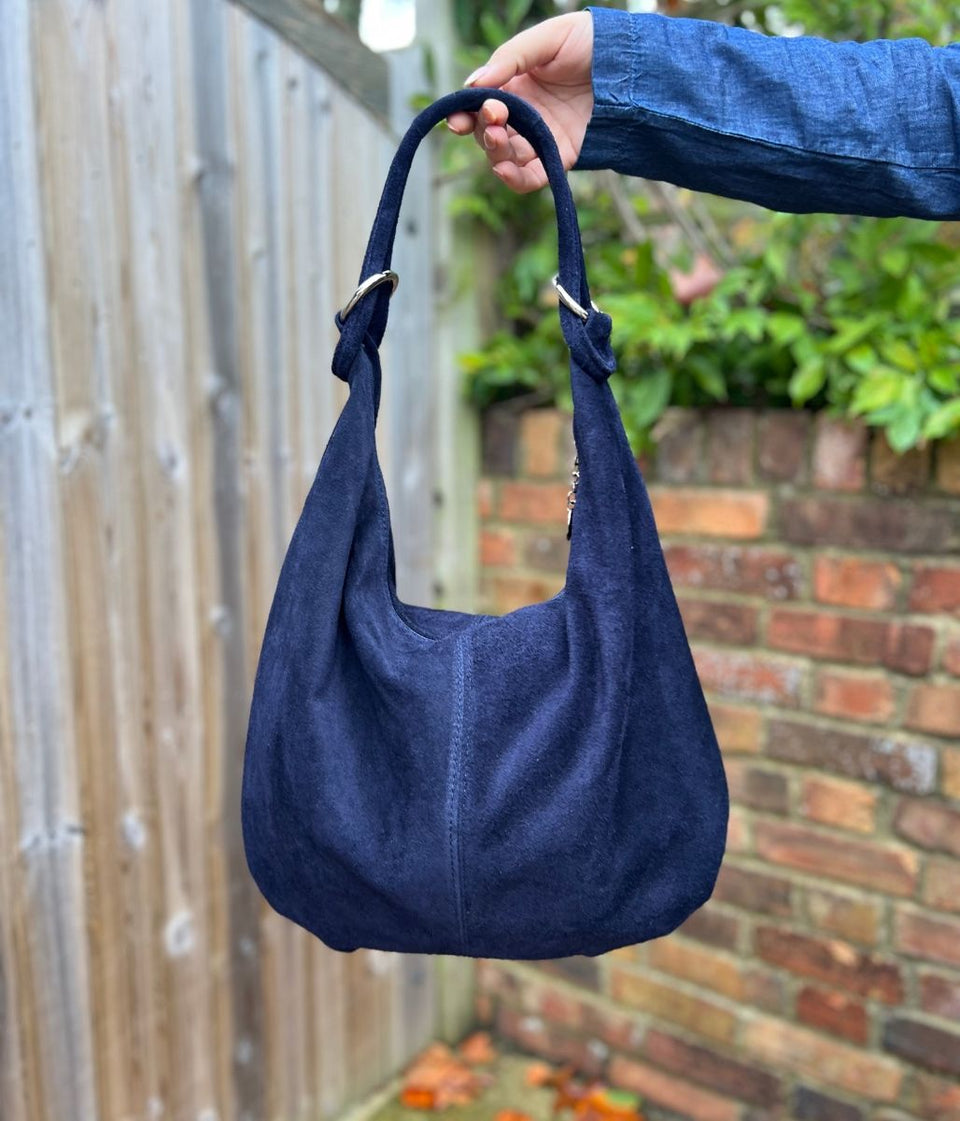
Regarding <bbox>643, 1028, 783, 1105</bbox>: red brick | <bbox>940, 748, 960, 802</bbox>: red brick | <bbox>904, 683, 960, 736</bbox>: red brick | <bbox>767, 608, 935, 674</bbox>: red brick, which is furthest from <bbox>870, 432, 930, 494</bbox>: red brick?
<bbox>643, 1028, 783, 1105</bbox>: red brick

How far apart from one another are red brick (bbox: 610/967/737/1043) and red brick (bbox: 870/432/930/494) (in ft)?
3.39

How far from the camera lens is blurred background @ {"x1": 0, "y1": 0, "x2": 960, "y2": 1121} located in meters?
1.40

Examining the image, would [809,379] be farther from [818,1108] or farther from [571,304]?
[818,1108]

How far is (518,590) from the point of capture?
2.18m

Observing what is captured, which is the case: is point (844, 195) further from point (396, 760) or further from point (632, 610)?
point (396, 760)

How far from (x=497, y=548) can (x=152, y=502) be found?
2.84 feet

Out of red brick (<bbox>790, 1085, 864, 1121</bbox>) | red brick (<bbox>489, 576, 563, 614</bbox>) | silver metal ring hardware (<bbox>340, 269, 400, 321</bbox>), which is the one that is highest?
silver metal ring hardware (<bbox>340, 269, 400, 321</bbox>)

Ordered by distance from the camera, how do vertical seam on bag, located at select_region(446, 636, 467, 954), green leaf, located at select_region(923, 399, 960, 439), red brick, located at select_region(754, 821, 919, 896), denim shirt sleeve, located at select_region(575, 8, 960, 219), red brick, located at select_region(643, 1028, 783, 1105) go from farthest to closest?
1. red brick, located at select_region(643, 1028, 783, 1105)
2. red brick, located at select_region(754, 821, 919, 896)
3. green leaf, located at select_region(923, 399, 960, 439)
4. denim shirt sleeve, located at select_region(575, 8, 960, 219)
5. vertical seam on bag, located at select_region(446, 636, 467, 954)

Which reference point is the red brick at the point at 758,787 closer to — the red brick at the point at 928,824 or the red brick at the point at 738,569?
the red brick at the point at 928,824

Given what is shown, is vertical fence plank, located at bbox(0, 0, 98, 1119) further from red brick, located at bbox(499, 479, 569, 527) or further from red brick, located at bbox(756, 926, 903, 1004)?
red brick, located at bbox(756, 926, 903, 1004)

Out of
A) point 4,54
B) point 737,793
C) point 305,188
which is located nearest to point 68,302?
point 4,54

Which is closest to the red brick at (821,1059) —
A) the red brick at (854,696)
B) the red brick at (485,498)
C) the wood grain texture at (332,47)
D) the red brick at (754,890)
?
the red brick at (754,890)

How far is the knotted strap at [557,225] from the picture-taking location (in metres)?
0.78

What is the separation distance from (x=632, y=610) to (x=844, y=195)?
0.42 m
